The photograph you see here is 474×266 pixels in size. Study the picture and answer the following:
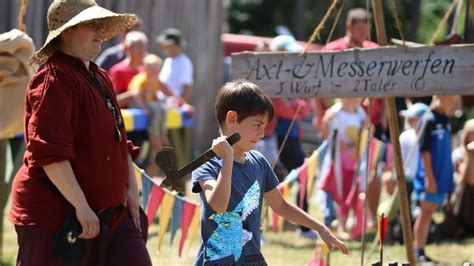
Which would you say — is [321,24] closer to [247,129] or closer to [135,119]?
[247,129]

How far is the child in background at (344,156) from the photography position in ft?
27.9

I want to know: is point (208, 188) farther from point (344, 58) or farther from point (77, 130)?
point (344, 58)

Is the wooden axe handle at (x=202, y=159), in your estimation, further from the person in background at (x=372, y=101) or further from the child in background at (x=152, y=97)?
the child in background at (x=152, y=97)

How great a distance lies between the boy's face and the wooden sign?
121 centimetres

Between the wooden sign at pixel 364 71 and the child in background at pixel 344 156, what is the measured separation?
128 inches

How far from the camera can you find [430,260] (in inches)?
302

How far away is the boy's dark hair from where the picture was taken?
3990 millimetres

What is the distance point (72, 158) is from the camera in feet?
12.5

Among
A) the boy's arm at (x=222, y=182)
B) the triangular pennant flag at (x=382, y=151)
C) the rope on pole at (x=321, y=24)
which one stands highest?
the rope on pole at (x=321, y=24)

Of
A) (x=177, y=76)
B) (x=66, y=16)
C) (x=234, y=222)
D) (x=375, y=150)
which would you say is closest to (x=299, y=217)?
(x=234, y=222)

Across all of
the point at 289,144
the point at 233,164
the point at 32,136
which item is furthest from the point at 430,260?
the point at 32,136

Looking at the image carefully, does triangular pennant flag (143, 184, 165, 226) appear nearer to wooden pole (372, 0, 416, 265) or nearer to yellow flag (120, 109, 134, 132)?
wooden pole (372, 0, 416, 265)

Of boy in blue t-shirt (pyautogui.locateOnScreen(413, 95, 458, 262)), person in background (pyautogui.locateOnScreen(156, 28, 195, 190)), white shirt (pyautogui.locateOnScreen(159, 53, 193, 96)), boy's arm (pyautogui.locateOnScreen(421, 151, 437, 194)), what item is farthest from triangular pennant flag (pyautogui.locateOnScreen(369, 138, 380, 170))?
white shirt (pyautogui.locateOnScreen(159, 53, 193, 96))

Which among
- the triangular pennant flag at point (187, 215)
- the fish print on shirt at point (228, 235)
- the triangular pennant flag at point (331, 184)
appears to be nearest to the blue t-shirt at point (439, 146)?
the triangular pennant flag at point (331, 184)
